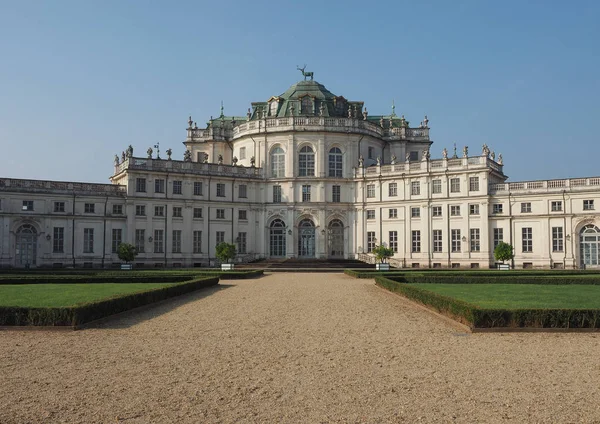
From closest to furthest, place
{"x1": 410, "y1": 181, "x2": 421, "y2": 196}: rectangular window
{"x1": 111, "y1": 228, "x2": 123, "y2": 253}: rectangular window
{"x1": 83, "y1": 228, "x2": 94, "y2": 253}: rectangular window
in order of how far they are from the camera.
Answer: {"x1": 83, "y1": 228, "x2": 94, "y2": 253}: rectangular window → {"x1": 111, "y1": 228, "x2": 123, "y2": 253}: rectangular window → {"x1": 410, "y1": 181, "x2": 421, "y2": 196}: rectangular window

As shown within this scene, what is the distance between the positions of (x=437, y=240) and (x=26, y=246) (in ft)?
131

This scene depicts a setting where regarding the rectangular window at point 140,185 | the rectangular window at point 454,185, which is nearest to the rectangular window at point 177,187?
the rectangular window at point 140,185

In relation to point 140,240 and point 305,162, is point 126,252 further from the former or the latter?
point 305,162

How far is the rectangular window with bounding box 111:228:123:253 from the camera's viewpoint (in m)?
58.1

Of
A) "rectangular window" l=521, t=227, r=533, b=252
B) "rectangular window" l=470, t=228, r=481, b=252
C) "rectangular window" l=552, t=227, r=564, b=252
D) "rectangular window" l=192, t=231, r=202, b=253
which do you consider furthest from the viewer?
"rectangular window" l=192, t=231, r=202, b=253

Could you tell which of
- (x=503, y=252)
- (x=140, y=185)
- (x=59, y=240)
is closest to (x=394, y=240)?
(x=503, y=252)

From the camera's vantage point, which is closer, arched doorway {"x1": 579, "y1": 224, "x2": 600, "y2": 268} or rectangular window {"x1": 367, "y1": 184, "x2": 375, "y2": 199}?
arched doorway {"x1": 579, "y1": 224, "x2": 600, "y2": 268}

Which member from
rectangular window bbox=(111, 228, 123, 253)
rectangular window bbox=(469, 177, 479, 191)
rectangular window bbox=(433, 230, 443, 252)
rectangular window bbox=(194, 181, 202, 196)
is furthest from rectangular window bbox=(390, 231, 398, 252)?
rectangular window bbox=(111, 228, 123, 253)

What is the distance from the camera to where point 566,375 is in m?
11.1

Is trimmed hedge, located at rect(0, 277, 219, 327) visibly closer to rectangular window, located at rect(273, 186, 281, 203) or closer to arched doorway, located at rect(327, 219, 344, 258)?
rectangular window, located at rect(273, 186, 281, 203)

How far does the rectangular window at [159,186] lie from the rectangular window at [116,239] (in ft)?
18.1

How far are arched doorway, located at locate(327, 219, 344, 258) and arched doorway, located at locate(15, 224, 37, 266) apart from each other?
3005 centimetres

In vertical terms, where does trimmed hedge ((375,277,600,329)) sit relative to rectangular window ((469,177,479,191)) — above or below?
below

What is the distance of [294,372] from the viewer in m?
11.4
